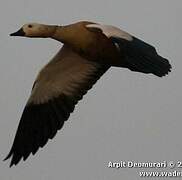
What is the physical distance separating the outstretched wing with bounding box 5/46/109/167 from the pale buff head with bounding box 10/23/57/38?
468 mm

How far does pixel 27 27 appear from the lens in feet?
27.0

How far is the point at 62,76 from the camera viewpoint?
347 inches

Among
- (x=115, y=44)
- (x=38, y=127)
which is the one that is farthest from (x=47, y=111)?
(x=115, y=44)

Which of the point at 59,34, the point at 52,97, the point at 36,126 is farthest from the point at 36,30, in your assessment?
the point at 36,126

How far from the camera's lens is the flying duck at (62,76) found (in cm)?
789

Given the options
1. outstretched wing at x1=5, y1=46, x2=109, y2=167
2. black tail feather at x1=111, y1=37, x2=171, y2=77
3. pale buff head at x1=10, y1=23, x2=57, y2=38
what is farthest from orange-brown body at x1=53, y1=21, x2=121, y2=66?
outstretched wing at x1=5, y1=46, x2=109, y2=167

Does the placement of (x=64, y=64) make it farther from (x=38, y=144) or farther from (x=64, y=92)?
(x=38, y=144)

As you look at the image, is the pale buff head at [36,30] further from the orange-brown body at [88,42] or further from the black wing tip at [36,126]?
the black wing tip at [36,126]

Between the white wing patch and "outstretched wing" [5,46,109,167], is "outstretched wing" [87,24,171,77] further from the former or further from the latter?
"outstretched wing" [5,46,109,167]

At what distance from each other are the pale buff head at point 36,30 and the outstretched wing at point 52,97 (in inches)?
18.4

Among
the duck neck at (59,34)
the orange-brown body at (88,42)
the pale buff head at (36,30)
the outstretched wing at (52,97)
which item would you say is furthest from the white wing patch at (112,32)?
the outstretched wing at (52,97)

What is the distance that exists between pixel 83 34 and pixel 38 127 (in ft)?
4.30

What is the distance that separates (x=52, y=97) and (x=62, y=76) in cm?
26

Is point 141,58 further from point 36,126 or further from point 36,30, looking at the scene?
point 36,126
